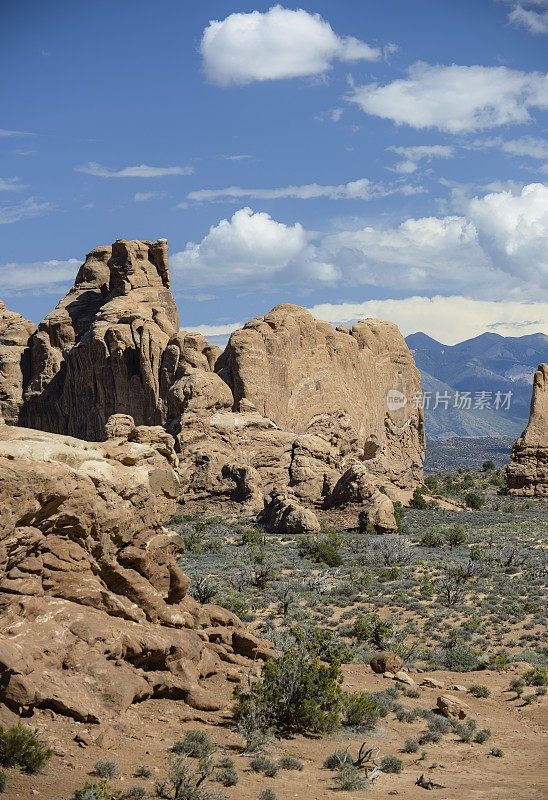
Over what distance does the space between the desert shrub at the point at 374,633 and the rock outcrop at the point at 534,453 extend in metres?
36.7

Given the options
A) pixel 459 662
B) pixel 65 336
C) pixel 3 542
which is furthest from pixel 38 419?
pixel 3 542

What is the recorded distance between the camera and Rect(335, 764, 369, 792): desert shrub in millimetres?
13688

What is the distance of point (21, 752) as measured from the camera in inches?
480

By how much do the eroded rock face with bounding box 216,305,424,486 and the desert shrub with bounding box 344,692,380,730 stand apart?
125 ft

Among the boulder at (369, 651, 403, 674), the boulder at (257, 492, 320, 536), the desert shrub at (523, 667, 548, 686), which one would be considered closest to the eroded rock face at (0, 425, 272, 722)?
the boulder at (369, 651, 403, 674)

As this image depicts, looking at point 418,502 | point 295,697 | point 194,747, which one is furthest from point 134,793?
point 418,502

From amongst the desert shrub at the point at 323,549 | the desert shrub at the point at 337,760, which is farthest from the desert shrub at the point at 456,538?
the desert shrub at the point at 337,760

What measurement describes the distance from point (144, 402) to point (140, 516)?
48934mm

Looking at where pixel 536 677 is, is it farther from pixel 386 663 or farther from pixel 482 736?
pixel 482 736

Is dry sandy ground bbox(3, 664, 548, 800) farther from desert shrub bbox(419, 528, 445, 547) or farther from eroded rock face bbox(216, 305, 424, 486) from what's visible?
eroded rock face bbox(216, 305, 424, 486)

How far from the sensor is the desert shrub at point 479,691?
19875mm

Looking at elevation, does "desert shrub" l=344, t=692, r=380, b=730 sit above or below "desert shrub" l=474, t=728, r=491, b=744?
above

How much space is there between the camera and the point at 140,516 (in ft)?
55.2

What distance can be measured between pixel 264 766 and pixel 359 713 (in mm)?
3168
